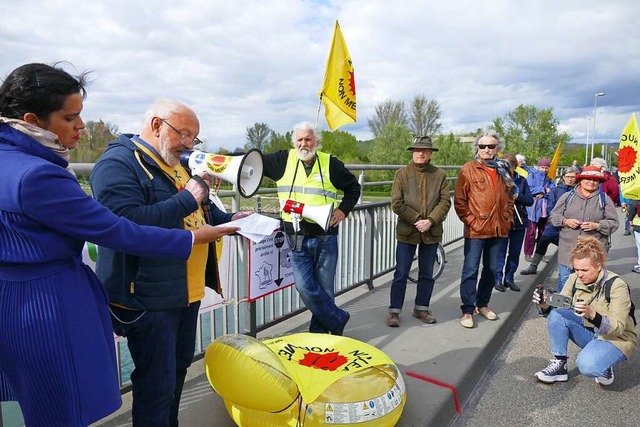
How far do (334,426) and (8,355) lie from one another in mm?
1637

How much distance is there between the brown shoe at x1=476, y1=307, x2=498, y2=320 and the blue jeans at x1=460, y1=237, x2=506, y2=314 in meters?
0.04

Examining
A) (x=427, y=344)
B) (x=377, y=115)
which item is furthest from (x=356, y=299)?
(x=377, y=115)

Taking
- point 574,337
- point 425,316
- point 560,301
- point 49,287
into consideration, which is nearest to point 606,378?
point 574,337

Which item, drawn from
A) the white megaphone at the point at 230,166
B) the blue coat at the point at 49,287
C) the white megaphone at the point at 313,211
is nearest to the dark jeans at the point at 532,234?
the white megaphone at the point at 313,211

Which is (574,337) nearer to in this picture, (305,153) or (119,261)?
(305,153)

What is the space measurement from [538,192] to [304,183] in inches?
229

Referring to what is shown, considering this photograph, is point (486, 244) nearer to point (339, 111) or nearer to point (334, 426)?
point (339, 111)

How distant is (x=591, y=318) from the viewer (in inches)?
137

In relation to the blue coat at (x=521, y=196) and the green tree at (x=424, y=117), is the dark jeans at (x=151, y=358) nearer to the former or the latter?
the blue coat at (x=521, y=196)

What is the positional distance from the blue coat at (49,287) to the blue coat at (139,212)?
266mm

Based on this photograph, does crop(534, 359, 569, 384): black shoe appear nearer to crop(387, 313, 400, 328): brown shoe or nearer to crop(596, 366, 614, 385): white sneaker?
crop(596, 366, 614, 385): white sneaker

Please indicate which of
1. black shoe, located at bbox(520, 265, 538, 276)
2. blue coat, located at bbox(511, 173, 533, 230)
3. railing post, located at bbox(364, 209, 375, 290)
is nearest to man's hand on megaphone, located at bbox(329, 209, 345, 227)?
railing post, located at bbox(364, 209, 375, 290)

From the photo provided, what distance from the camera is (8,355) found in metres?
1.61

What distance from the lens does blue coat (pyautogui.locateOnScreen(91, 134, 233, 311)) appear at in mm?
1971
